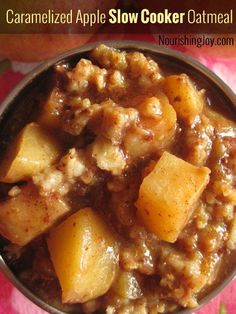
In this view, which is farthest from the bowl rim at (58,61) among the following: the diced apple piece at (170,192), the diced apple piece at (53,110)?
the diced apple piece at (170,192)

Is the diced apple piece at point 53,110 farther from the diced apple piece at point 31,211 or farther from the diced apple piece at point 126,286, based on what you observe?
the diced apple piece at point 126,286

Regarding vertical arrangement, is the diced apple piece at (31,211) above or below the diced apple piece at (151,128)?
below

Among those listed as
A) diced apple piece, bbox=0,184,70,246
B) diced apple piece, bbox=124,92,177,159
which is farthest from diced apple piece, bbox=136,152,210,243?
diced apple piece, bbox=0,184,70,246

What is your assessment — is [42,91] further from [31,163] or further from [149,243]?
[149,243]

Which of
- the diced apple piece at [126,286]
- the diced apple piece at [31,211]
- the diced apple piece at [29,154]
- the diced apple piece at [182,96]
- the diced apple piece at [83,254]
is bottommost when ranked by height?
the diced apple piece at [126,286]

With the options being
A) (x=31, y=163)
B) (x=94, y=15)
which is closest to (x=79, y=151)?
(x=31, y=163)

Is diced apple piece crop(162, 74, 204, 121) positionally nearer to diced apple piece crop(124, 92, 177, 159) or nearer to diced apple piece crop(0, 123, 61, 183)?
diced apple piece crop(124, 92, 177, 159)

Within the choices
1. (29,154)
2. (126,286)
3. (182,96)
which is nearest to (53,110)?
(29,154)

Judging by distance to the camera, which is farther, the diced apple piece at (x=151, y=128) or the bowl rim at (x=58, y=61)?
the bowl rim at (x=58, y=61)
